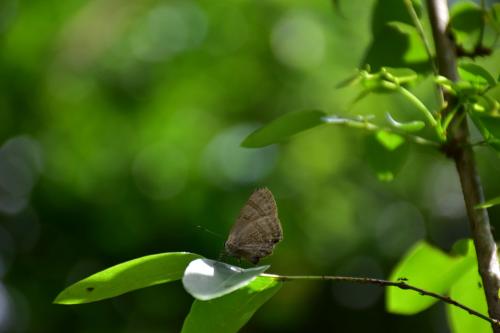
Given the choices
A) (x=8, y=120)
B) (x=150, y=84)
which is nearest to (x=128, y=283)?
(x=150, y=84)

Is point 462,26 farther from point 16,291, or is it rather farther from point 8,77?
point 16,291

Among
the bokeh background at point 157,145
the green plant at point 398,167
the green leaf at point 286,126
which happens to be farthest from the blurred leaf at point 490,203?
the bokeh background at point 157,145

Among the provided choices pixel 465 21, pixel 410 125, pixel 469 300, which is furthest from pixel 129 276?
pixel 465 21

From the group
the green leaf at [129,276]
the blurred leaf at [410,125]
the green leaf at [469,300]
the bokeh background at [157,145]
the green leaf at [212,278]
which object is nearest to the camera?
the green leaf at [212,278]

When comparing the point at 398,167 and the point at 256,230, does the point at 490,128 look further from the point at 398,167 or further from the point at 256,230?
the point at 256,230

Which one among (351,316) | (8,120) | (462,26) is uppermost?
(462,26)

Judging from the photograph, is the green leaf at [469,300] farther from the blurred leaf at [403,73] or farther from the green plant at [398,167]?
the blurred leaf at [403,73]

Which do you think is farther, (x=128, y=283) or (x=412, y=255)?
(x=412, y=255)

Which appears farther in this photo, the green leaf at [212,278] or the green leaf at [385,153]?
the green leaf at [385,153]
